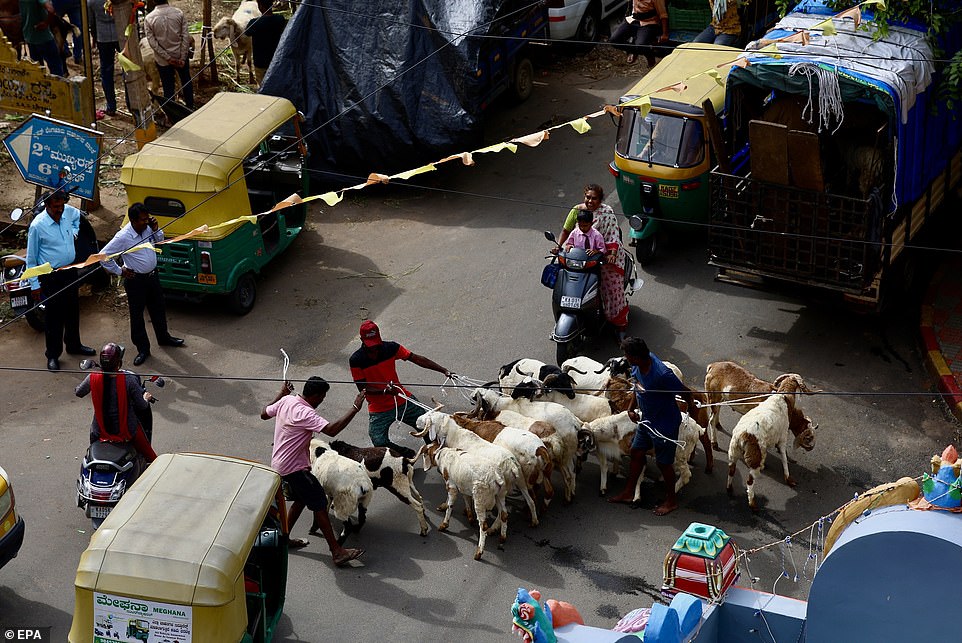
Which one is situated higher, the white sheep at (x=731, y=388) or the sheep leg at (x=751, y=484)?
the white sheep at (x=731, y=388)

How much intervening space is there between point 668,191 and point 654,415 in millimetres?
4714

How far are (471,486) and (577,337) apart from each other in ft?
10.0

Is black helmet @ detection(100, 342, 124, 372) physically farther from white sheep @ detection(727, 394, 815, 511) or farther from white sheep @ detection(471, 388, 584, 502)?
white sheep @ detection(727, 394, 815, 511)

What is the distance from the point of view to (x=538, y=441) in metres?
9.27

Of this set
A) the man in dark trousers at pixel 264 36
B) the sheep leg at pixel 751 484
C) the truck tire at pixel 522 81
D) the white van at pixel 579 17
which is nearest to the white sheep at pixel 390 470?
the sheep leg at pixel 751 484

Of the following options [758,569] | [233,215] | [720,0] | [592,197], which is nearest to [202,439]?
[233,215]

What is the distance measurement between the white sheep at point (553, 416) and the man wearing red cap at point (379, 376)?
1.49 feet

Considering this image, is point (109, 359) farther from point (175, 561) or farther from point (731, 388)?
point (731, 388)

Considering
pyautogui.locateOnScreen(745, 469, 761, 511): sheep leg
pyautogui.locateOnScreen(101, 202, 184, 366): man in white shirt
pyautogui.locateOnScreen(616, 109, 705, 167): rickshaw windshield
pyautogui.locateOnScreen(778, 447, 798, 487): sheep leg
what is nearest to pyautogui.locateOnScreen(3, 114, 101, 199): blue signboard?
pyautogui.locateOnScreen(101, 202, 184, 366): man in white shirt

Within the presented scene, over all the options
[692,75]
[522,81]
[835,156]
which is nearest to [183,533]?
[835,156]

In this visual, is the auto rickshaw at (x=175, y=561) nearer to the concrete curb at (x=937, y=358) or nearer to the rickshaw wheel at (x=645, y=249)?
the concrete curb at (x=937, y=358)

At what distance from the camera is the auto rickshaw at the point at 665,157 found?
42.9 ft

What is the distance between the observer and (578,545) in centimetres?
931

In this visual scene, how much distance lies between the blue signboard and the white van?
27.9 ft
